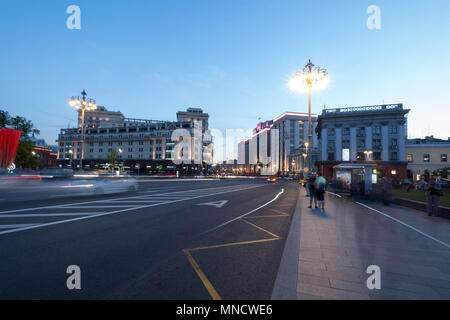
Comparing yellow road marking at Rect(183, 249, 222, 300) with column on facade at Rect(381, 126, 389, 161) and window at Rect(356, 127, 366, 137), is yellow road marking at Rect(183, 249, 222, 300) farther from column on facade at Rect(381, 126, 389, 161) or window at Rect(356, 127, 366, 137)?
column on facade at Rect(381, 126, 389, 161)

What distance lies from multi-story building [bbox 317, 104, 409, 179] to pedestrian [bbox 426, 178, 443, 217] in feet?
147

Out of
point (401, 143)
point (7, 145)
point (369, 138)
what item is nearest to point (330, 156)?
point (369, 138)

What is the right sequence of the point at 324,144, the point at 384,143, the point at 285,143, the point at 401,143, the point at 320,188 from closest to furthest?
→ 1. the point at 320,188
2. the point at 401,143
3. the point at 384,143
4. the point at 324,144
5. the point at 285,143

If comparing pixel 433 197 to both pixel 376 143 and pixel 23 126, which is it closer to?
pixel 376 143

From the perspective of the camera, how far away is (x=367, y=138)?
51.6 metres

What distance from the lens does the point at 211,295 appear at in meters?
2.99

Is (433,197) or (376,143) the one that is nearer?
(433,197)

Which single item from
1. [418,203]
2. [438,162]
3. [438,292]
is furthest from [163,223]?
[438,162]

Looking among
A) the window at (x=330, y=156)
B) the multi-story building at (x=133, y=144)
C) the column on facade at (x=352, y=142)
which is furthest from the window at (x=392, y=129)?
the multi-story building at (x=133, y=144)

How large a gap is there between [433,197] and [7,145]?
56315mm

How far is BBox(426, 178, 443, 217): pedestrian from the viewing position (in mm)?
9398

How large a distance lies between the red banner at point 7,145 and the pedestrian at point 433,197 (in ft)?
184

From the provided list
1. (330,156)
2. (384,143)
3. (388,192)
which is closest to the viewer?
(388,192)

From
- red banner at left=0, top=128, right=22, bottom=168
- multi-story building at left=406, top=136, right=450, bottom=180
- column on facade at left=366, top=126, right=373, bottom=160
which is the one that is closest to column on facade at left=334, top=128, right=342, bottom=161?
column on facade at left=366, top=126, right=373, bottom=160
